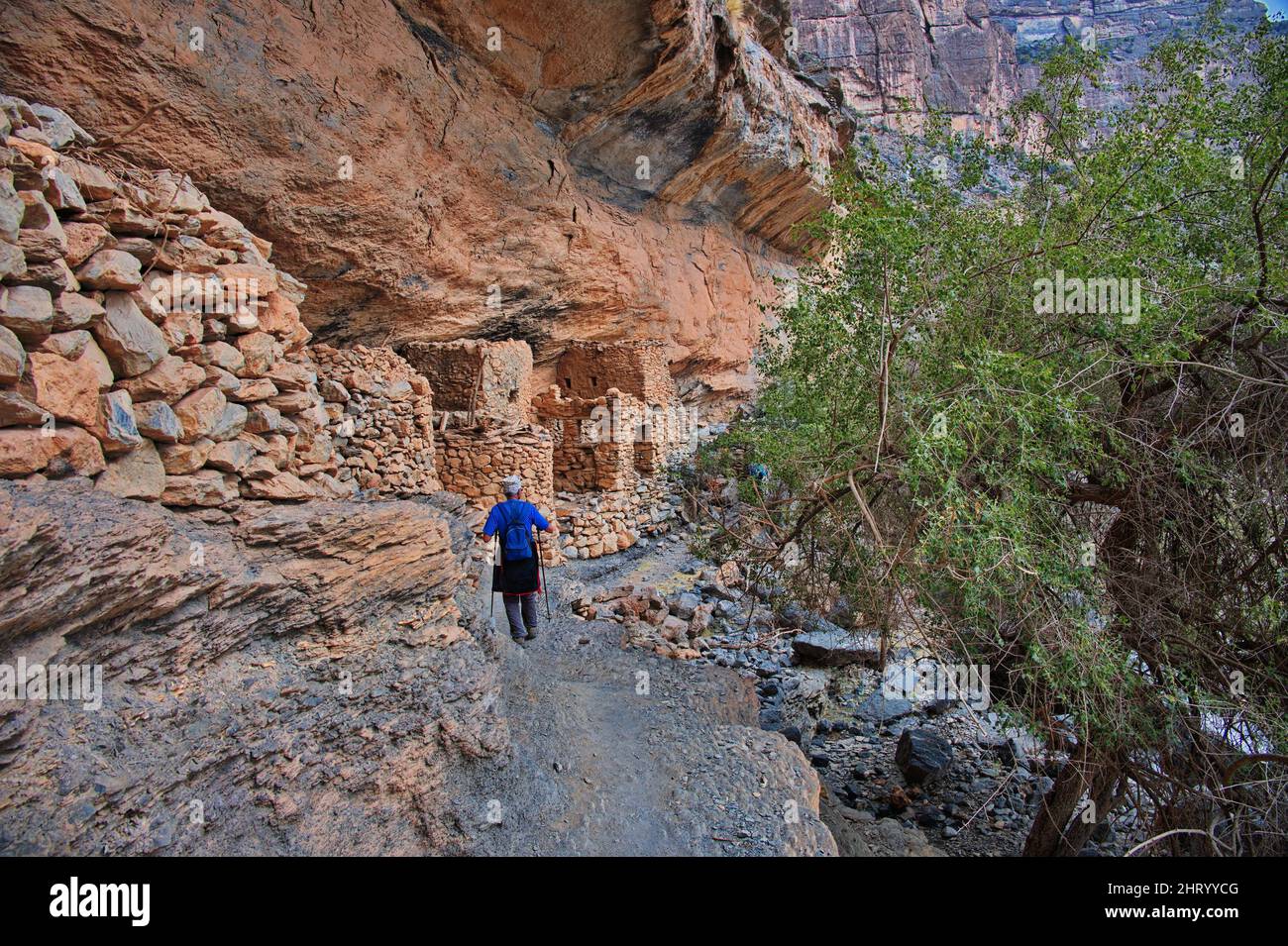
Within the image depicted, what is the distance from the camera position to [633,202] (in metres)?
11.7

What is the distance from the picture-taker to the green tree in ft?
12.7

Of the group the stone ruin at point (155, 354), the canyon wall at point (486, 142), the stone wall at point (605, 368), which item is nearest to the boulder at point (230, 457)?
the stone ruin at point (155, 354)

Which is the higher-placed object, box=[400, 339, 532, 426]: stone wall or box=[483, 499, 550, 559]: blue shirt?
box=[400, 339, 532, 426]: stone wall

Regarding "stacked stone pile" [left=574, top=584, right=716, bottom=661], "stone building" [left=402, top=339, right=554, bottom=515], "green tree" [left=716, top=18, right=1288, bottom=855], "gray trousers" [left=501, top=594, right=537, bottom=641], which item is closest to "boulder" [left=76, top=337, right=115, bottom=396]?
"gray trousers" [left=501, top=594, right=537, bottom=641]

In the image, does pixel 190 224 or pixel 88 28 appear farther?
pixel 88 28

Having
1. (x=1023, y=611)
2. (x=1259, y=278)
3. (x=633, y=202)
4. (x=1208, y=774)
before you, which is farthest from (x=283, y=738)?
(x=633, y=202)

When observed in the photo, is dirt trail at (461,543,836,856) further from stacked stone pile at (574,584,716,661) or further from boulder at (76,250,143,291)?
boulder at (76,250,143,291)

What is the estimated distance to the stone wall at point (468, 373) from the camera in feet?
28.3

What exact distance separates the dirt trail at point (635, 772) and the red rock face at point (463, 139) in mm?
4390

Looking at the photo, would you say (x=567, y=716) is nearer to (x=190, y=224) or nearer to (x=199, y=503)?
(x=199, y=503)

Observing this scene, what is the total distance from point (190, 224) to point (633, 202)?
8.86 metres

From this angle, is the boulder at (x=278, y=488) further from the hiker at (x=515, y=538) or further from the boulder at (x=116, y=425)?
the hiker at (x=515, y=538)

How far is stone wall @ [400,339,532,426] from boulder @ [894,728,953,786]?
224 inches

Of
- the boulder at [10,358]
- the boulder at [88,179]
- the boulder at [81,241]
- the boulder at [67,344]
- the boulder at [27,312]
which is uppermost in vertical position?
the boulder at [88,179]
